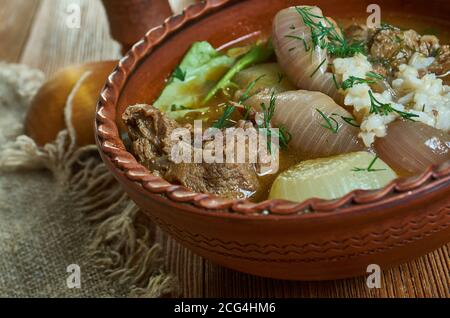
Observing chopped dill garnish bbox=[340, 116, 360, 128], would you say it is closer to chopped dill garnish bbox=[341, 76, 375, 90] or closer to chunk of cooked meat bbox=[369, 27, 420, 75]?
chopped dill garnish bbox=[341, 76, 375, 90]

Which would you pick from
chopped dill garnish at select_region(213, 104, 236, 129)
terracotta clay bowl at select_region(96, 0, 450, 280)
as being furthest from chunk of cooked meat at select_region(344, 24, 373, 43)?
terracotta clay bowl at select_region(96, 0, 450, 280)

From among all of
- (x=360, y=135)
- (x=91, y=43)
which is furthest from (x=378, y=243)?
(x=91, y=43)

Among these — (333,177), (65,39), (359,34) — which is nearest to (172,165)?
(333,177)

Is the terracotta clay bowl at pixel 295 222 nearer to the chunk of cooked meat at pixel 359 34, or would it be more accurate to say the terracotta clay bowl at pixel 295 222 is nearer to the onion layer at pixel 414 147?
the onion layer at pixel 414 147

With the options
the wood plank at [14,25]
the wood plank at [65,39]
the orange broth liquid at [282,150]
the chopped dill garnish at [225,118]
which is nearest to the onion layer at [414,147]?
the orange broth liquid at [282,150]
